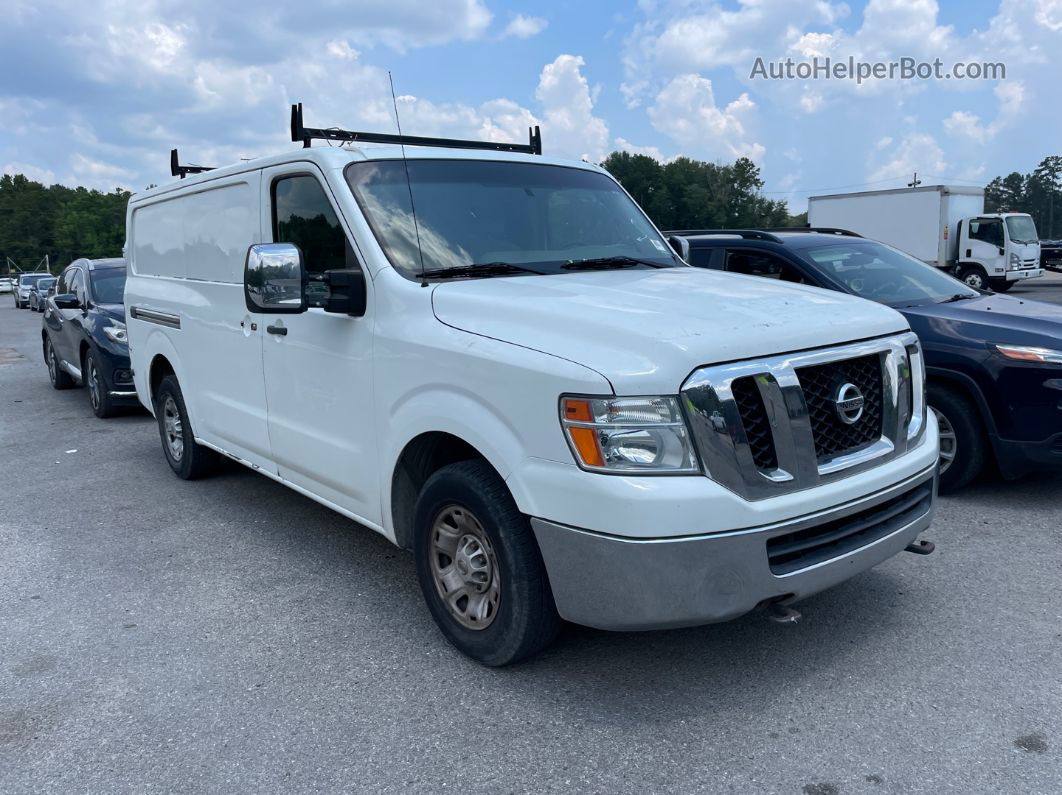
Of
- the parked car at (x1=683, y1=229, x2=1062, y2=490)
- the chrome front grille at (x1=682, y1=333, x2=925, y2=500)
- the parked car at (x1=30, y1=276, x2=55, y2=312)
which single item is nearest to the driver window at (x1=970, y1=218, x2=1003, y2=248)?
the parked car at (x1=683, y1=229, x2=1062, y2=490)

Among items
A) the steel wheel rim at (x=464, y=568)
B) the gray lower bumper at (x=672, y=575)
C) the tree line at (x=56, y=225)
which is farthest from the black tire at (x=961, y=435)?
the tree line at (x=56, y=225)

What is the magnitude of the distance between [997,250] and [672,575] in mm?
25942

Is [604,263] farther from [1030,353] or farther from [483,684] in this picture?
[1030,353]

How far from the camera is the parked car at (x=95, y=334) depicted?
368 inches

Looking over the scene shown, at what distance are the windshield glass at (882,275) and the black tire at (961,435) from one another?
796 mm

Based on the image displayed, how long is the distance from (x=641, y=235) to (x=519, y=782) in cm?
290

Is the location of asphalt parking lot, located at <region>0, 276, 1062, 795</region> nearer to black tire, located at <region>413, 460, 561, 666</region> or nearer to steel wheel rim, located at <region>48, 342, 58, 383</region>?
black tire, located at <region>413, 460, 561, 666</region>

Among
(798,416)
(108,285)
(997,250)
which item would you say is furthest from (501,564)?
(997,250)

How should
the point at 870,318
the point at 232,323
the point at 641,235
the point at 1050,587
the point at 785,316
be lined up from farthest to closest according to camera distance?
the point at 232,323 < the point at 641,235 < the point at 1050,587 < the point at 870,318 < the point at 785,316

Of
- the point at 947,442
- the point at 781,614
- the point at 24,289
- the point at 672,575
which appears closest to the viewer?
the point at 672,575

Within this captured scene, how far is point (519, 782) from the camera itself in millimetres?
2861

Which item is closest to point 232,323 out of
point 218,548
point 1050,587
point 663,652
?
point 218,548

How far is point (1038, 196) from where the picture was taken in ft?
356

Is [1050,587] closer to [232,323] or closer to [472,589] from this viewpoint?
[472,589]
